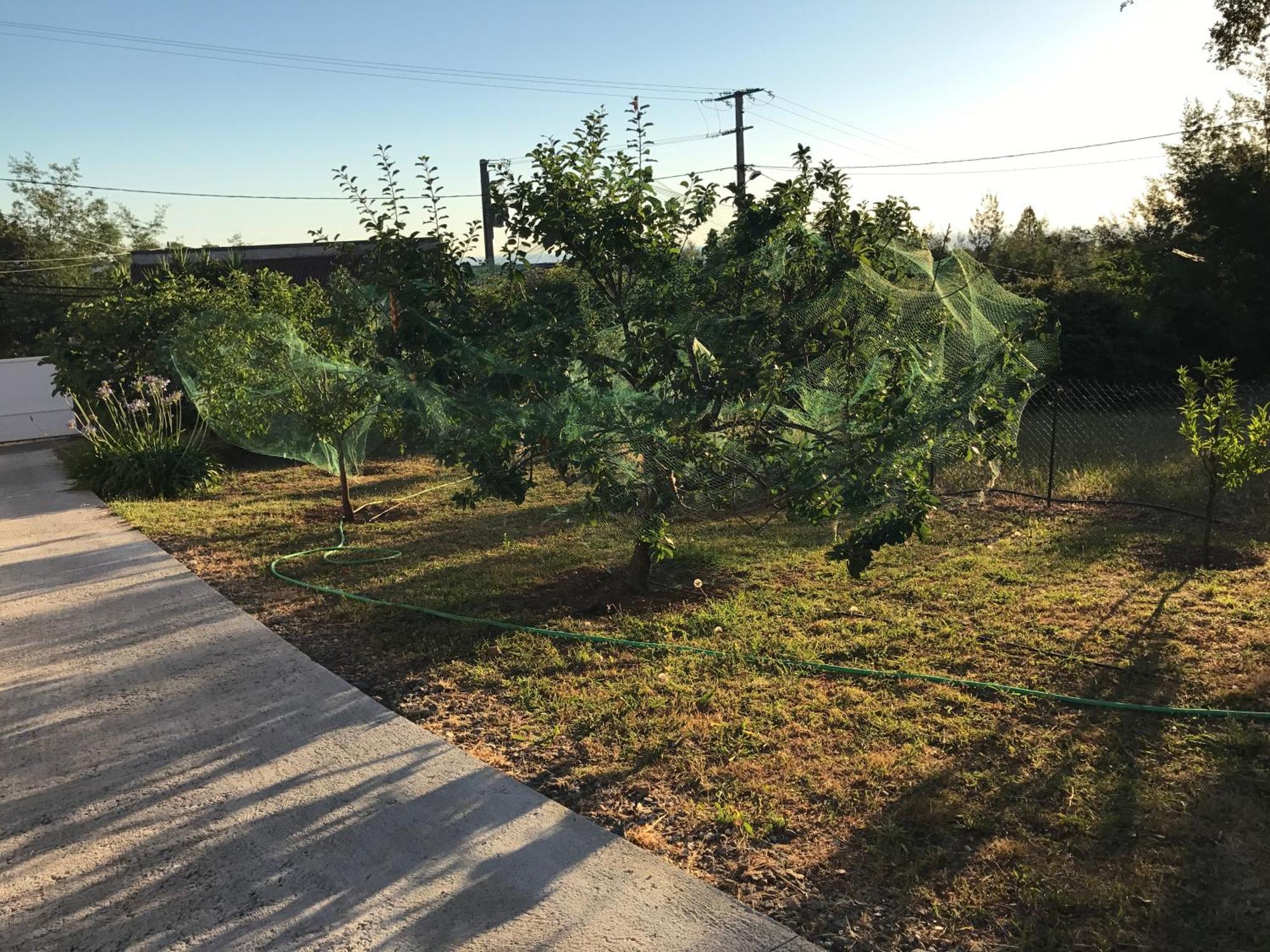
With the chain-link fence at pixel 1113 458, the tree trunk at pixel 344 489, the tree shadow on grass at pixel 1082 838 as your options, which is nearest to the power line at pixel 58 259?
the tree trunk at pixel 344 489

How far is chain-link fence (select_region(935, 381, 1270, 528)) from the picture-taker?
779 centimetres

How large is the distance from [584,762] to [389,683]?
4.62 feet

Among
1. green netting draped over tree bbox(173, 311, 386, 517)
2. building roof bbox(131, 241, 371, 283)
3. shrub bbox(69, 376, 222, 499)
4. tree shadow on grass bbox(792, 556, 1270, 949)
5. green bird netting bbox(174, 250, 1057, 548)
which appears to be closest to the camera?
tree shadow on grass bbox(792, 556, 1270, 949)

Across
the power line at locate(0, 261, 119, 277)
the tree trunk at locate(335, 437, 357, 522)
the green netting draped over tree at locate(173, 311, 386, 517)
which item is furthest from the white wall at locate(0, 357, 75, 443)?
the power line at locate(0, 261, 119, 277)

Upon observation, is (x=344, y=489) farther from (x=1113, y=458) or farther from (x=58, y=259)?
(x=58, y=259)

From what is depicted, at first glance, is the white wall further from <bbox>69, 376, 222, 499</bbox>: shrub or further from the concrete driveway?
the concrete driveway

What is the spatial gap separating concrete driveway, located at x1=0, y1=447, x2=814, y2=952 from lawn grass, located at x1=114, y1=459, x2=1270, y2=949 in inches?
8.0

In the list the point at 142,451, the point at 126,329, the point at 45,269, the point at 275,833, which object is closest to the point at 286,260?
the point at 126,329

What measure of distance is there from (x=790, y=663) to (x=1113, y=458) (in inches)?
281

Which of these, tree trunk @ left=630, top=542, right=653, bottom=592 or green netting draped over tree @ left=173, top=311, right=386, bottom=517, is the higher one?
green netting draped over tree @ left=173, top=311, right=386, bottom=517

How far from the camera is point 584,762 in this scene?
3510 millimetres

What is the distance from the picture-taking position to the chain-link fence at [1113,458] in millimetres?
7793

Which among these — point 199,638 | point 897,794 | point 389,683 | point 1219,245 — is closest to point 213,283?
point 199,638

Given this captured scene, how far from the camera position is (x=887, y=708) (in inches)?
154
